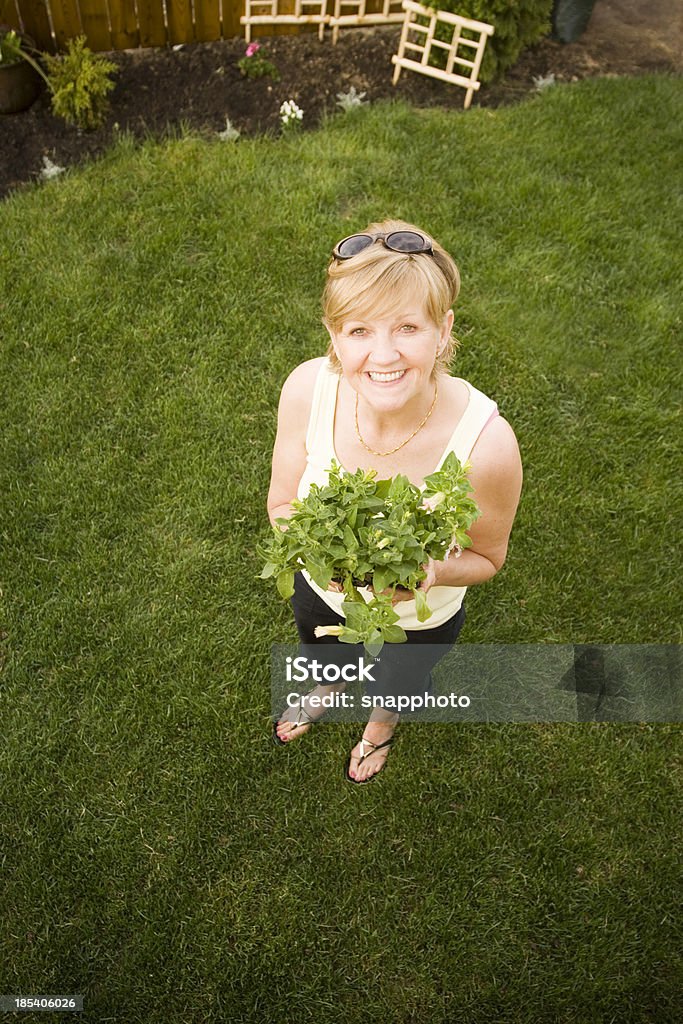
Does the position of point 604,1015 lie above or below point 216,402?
below

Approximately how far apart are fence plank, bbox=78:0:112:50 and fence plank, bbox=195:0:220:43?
675 millimetres

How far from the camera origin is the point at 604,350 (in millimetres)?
4773

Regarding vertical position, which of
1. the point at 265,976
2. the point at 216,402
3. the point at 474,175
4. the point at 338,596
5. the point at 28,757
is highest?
the point at 474,175

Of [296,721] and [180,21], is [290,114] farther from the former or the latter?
[296,721]

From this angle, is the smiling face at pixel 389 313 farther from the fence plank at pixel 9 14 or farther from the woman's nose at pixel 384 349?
the fence plank at pixel 9 14

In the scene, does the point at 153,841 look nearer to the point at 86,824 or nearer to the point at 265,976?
the point at 86,824

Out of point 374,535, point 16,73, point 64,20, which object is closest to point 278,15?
point 64,20

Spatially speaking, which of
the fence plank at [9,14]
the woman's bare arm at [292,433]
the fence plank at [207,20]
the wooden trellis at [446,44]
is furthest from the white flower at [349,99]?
the woman's bare arm at [292,433]

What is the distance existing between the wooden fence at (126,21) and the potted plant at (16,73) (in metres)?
0.30

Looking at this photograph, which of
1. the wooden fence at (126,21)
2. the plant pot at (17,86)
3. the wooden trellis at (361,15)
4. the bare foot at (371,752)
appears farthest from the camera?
the wooden trellis at (361,15)

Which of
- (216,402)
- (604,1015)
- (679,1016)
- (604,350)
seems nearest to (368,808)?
(604,1015)

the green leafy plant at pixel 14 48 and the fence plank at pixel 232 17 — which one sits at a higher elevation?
the fence plank at pixel 232 17

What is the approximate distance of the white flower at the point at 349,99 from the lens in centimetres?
590

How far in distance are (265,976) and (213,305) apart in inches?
139
